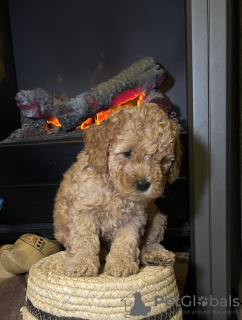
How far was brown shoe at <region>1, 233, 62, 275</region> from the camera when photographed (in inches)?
77.0

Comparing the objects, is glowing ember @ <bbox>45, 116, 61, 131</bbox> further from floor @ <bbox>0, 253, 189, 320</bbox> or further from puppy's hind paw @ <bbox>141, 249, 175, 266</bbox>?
puppy's hind paw @ <bbox>141, 249, 175, 266</bbox>

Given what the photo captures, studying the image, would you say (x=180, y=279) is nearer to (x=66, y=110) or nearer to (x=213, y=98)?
(x=213, y=98)

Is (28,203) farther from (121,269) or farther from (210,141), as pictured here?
(210,141)

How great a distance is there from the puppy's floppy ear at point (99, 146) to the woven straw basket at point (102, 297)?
1.37 feet

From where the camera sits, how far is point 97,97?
7.31 ft

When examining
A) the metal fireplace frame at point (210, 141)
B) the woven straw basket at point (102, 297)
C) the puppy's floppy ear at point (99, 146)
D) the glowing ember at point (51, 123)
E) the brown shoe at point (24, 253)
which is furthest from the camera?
the glowing ember at point (51, 123)

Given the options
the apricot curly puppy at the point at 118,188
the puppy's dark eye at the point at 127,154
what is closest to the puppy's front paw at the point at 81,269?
the apricot curly puppy at the point at 118,188

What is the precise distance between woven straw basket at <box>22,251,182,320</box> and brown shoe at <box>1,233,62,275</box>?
Answer: 495mm

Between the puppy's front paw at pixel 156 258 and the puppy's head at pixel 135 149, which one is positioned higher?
the puppy's head at pixel 135 149

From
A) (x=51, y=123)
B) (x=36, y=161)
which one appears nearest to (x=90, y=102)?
(x=51, y=123)

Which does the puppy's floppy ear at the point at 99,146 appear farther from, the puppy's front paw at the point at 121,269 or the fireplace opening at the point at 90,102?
the fireplace opening at the point at 90,102

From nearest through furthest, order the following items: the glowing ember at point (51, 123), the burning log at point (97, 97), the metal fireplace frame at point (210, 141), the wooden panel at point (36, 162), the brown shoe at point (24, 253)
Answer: the metal fireplace frame at point (210, 141)
the brown shoe at point (24, 253)
the wooden panel at point (36, 162)
the burning log at point (97, 97)
the glowing ember at point (51, 123)

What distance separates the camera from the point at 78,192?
1.54 metres

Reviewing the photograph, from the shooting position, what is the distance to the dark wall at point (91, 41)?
2416 mm
